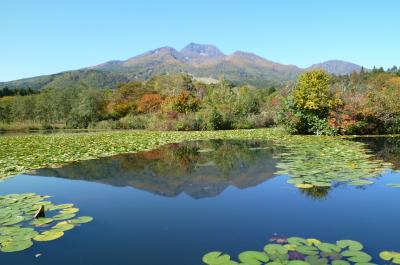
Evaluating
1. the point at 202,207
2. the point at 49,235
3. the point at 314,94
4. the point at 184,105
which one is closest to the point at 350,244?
the point at 202,207

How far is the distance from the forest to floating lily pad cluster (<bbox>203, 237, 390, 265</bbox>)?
61.2 ft

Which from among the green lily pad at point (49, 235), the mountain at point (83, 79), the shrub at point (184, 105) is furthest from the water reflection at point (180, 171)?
the mountain at point (83, 79)

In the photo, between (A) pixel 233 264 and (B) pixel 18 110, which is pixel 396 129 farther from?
(B) pixel 18 110

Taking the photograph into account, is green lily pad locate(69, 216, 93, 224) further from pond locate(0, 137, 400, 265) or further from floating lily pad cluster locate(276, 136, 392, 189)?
floating lily pad cluster locate(276, 136, 392, 189)

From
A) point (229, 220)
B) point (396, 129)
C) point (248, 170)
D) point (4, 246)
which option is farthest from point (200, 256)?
point (396, 129)

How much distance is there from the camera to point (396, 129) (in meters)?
22.8

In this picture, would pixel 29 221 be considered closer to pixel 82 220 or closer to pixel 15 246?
pixel 82 220

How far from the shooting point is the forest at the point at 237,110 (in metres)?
22.2

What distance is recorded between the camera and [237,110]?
34.5m

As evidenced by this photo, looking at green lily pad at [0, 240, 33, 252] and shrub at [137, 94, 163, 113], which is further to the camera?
shrub at [137, 94, 163, 113]

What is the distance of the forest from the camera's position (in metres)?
22.2

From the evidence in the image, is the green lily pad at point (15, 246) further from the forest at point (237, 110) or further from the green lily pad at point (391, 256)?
the forest at point (237, 110)

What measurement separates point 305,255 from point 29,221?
4.38 metres

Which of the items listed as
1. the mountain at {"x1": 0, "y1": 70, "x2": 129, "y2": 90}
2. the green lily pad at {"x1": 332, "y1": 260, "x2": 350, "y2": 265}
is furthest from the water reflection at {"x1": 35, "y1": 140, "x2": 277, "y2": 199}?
the mountain at {"x1": 0, "y1": 70, "x2": 129, "y2": 90}
